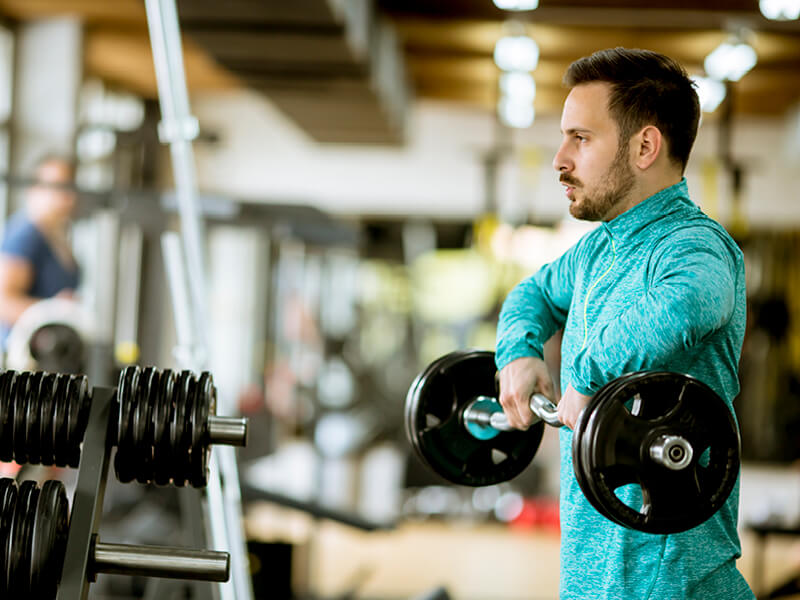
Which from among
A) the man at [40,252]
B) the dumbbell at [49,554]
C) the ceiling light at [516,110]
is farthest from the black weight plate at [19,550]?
the ceiling light at [516,110]

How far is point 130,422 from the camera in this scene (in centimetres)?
143

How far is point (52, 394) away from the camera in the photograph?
4.71ft

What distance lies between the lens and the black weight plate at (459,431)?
1.51 m

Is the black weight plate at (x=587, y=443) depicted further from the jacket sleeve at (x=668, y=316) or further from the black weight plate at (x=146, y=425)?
the black weight plate at (x=146, y=425)

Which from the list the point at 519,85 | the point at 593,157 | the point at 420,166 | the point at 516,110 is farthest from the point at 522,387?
the point at 420,166

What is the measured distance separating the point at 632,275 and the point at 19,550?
94cm

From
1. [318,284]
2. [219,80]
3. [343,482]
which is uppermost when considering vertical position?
[219,80]

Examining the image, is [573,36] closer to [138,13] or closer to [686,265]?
[138,13]

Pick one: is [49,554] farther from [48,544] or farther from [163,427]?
[163,427]

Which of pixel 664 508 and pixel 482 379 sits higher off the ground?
pixel 482 379

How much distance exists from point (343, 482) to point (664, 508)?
558cm

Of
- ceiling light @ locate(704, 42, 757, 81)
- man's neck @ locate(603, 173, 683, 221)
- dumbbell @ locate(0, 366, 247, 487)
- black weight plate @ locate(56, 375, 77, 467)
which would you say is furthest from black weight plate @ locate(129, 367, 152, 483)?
ceiling light @ locate(704, 42, 757, 81)

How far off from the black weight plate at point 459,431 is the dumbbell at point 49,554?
1.20ft

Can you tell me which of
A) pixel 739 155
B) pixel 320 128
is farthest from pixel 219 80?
pixel 739 155
